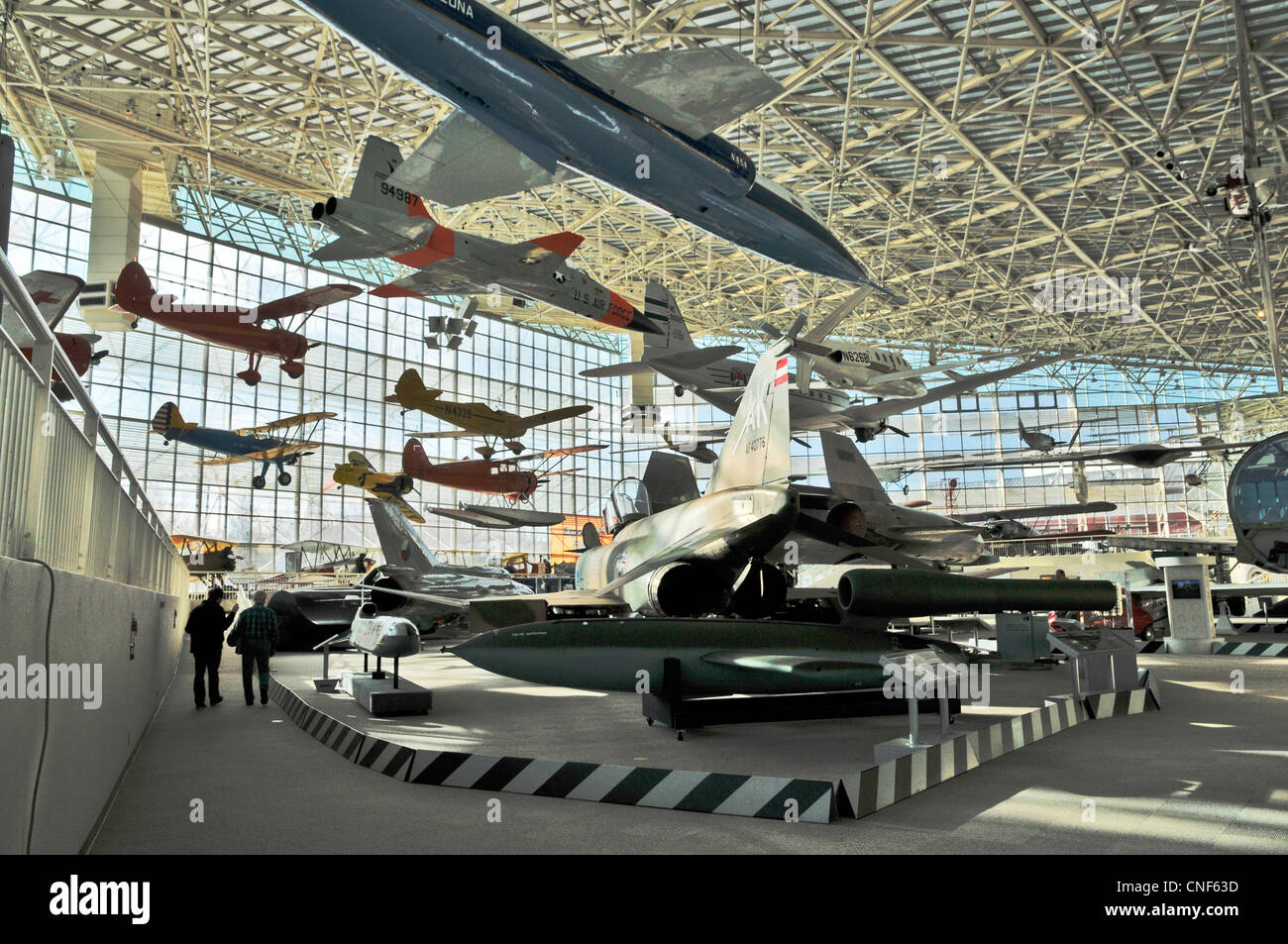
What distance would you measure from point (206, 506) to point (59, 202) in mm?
12934

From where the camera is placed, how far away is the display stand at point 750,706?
7535 mm

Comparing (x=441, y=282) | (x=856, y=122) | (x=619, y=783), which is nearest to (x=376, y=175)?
(x=441, y=282)

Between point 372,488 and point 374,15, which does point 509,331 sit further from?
point 374,15

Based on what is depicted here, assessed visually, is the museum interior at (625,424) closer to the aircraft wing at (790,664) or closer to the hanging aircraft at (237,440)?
the aircraft wing at (790,664)

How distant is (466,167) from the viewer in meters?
13.0

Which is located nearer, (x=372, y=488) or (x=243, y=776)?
(x=243, y=776)

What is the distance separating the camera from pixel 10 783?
2.77 m

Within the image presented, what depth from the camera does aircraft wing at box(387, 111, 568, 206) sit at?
12578mm

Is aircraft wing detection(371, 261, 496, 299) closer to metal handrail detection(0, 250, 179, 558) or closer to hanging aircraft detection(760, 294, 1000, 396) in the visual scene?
hanging aircraft detection(760, 294, 1000, 396)

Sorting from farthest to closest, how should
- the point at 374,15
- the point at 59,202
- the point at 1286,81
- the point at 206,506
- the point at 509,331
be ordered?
the point at 509,331 → the point at 206,506 → the point at 59,202 → the point at 1286,81 → the point at 374,15

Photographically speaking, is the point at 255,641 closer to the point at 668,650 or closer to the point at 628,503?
the point at 668,650

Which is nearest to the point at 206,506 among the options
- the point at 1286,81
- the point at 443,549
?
the point at 443,549

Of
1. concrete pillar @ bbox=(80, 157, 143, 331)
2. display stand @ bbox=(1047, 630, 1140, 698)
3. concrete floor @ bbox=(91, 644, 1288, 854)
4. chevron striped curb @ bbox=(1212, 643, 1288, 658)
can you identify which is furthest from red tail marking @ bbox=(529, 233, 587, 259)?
concrete pillar @ bbox=(80, 157, 143, 331)

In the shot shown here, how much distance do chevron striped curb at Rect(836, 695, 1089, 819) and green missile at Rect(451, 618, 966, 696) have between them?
99cm
